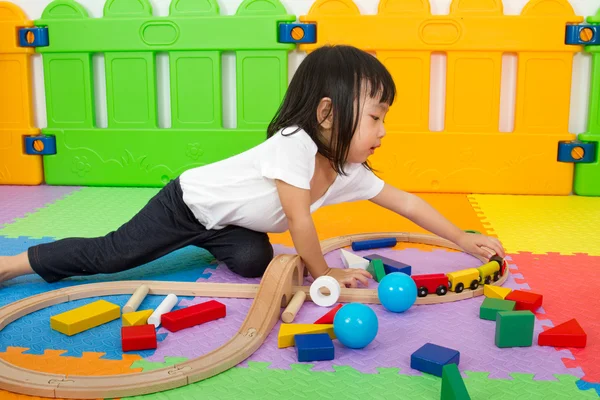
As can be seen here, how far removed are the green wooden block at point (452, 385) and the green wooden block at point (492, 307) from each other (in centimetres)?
28

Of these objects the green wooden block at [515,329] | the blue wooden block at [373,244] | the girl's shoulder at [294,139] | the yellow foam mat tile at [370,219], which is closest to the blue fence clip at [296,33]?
the yellow foam mat tile at [370,219]

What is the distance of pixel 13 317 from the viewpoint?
3.52 ft

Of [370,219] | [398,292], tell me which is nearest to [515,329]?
[398,292]

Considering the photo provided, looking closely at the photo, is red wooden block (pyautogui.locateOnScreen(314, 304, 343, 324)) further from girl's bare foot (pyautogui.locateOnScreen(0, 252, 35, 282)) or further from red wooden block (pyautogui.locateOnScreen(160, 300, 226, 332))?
girl's bare foot (pyautogui.locateOnScreen(0, 252, 35, 282))

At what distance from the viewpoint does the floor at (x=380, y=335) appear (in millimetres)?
861

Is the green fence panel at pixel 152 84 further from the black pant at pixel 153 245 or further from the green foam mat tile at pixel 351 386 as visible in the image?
the green foam mat tile at pixel 351 386

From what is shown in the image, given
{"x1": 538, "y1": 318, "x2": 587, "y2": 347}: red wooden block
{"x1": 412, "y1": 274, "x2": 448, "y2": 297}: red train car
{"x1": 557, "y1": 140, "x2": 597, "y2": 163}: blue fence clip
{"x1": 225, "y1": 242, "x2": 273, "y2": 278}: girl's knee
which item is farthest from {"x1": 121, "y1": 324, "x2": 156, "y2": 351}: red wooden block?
{"x1": 557, "y1": 140, "x2": 597, "y2": 163}: blue fence clip

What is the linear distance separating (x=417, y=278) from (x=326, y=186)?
26 centimetres

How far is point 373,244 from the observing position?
59.0 inches

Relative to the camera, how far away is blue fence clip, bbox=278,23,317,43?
2.04 meters

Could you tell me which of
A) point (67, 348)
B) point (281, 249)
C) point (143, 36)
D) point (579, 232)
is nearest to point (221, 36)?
point (143, 36)

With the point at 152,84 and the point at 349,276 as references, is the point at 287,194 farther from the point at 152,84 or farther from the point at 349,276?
the point at 152,84

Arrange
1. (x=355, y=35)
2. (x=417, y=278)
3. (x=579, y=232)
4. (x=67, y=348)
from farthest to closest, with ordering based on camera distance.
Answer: (x=355, y=35) < (x=579, y=232) < (x=417, y=278) < (x=67, y=348)

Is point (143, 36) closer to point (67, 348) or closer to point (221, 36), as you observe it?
point (221, 36)
